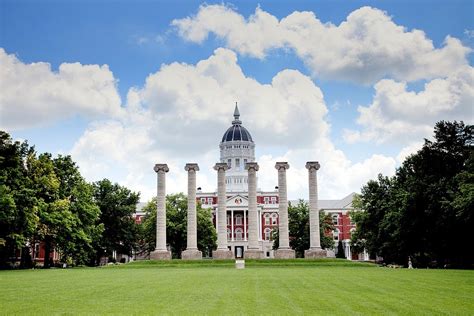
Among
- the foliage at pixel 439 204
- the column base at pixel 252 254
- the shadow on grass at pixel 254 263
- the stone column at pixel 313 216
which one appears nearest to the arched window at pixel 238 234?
the stone column at pixel 313 216

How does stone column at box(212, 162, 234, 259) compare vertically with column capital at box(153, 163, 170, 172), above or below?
below

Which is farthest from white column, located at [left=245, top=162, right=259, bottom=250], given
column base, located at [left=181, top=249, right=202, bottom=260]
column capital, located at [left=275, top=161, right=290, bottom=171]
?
column base, located at [left=181, top=249, right=202, bottom=260]

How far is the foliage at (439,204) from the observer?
51094 mm

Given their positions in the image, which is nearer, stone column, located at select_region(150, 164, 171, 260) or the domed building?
stone column, located at select_region(150, 164, 171, 260)

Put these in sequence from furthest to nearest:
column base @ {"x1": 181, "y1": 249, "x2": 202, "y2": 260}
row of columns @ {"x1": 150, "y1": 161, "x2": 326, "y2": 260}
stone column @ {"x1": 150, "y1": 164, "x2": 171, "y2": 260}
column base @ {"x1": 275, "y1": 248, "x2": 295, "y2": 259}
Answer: stone column @ {"x1": 150, "y1": 164, "x2": 171, "y2": 260} → column base @ {"x1": 181, "y1": 249, "x2": 202, "y2": 260} → row of columns @ {"x1": 150, "y1": 161, "x2": 326, "y2": 260} → column base @ {"x1": 275, "y1": 248, "x2": 295, "y2": 259}

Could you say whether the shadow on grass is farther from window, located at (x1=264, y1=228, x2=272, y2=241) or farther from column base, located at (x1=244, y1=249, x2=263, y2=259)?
window, located at (x1=264, y1=228, x2=272, y2=241)

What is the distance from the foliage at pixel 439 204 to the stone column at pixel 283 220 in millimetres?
13573

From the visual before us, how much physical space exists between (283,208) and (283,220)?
170 centimetres

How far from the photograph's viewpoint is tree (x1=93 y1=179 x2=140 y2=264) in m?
89.3

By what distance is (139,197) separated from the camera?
9412cm

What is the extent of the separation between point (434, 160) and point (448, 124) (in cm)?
404

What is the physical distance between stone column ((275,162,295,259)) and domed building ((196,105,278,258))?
149ft

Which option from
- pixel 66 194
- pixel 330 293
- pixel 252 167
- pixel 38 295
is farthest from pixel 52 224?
pixel 330 293

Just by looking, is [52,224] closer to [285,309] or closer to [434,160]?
[434,160]
